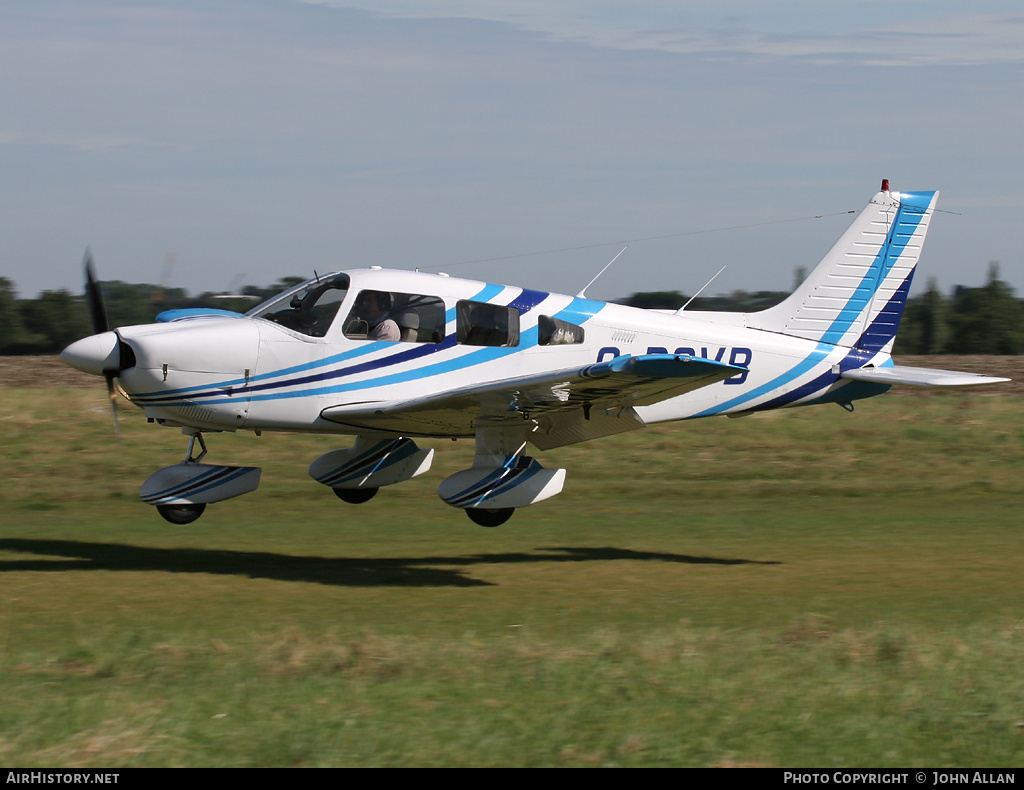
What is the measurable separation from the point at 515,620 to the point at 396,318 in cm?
367

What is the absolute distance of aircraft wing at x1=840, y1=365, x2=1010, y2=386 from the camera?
11305mm

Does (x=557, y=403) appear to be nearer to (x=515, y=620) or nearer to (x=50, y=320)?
(x=515, y=620)

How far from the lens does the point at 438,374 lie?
35.0 ft

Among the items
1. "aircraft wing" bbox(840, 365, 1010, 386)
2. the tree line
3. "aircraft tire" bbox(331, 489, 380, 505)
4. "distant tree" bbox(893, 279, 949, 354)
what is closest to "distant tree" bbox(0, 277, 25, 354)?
the tree line

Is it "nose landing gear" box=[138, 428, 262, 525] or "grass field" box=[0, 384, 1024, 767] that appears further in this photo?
"nose landing gear" box=[138, 428, 262, 525]

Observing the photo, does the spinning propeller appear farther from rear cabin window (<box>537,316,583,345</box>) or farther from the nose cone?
rear cabin window (<box>537,316,583,345</box>)

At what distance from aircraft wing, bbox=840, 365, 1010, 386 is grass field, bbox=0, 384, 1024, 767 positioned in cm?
174

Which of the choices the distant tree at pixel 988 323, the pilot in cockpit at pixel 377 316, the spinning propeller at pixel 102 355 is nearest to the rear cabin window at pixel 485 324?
the pilot in cockpit at pixel 377 316

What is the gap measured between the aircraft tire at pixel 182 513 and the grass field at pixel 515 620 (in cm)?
36

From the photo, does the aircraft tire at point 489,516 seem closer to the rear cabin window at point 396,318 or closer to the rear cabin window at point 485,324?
the rear cabin window at point 485,324

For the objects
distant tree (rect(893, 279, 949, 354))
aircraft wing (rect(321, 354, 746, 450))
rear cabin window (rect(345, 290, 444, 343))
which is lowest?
distant tree (rect(893, 279, 949, 354))

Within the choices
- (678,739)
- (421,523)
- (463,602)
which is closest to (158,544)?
(421,523)

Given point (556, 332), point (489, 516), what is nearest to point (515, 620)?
point (489, 516)

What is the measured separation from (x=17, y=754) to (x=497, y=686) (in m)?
2.39
